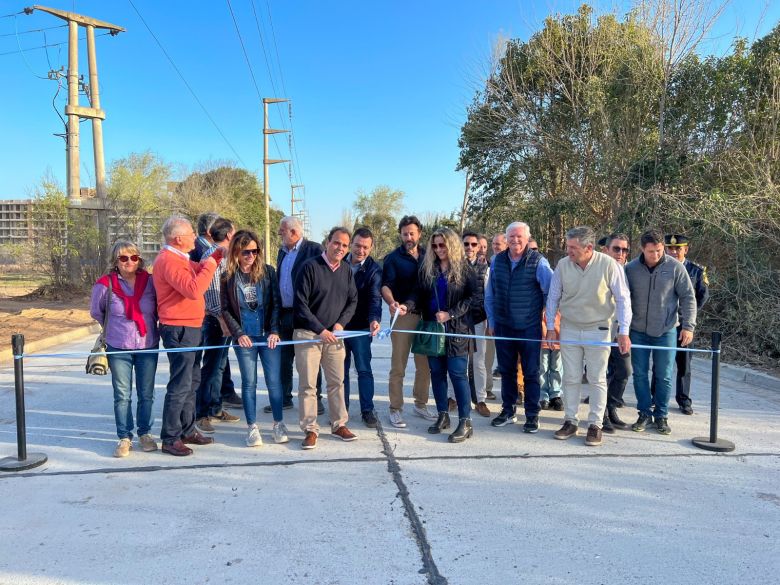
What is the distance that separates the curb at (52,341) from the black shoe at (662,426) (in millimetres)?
8857

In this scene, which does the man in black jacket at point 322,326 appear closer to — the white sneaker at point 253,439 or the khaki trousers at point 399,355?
the white sneaker at point 253,439

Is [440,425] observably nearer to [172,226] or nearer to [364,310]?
[364,310]

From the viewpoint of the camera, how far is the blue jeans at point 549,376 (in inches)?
240

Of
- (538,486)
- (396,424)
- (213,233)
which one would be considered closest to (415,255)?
(396,424)

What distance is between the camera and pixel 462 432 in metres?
4.86

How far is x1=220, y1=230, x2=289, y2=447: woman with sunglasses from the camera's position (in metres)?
4.78

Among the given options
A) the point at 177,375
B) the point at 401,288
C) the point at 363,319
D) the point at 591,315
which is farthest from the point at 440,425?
the point at 177,375

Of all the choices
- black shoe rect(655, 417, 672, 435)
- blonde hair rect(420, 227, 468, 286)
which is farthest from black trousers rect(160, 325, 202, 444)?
black shoe rect(655, 417, 672, 435)

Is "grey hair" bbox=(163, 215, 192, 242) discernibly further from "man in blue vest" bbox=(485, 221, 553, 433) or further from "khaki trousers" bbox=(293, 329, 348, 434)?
"man in blue vest" bbox=(485, 221, 553, 433)

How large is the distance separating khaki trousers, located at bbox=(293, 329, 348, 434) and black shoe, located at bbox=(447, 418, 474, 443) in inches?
39.9

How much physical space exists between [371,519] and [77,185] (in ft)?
61.0

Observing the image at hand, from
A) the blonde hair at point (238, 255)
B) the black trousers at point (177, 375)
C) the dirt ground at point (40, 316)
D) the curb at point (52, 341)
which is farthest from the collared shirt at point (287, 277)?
the dirt ground at point (40, 316)

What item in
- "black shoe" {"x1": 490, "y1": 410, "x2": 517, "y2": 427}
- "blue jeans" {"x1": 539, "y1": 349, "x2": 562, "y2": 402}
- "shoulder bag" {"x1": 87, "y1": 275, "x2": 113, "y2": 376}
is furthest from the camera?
"blue jeans" {"x1": 539, "y1": 349, "x2": 562, "y2": 402}

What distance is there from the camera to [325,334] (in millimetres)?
4680
